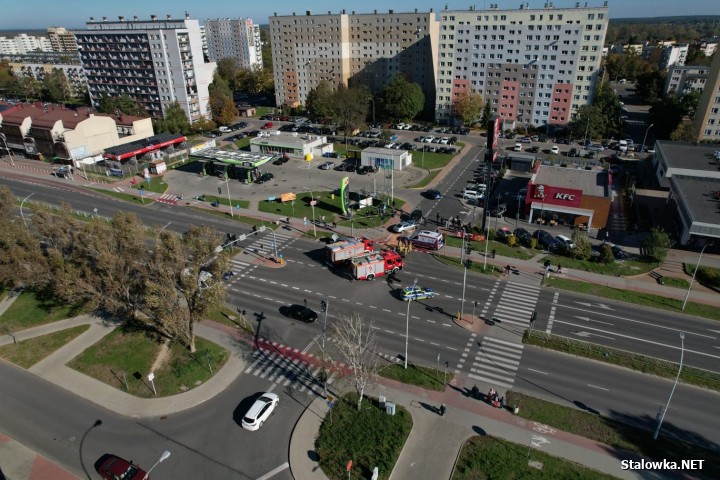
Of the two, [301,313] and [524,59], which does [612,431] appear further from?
[524,59]

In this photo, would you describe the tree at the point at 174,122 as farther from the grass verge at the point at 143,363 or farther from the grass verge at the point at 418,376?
the grass verge at the point at 418,376

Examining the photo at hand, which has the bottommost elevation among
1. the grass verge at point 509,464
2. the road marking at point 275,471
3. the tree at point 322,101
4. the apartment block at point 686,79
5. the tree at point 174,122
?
the road marking at point 275,471

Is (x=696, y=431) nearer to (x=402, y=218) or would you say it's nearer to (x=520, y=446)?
(x=520, y=446)

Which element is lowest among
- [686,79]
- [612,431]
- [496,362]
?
[612,431]

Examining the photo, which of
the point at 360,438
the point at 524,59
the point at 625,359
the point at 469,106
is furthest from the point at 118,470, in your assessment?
the point at 524,59

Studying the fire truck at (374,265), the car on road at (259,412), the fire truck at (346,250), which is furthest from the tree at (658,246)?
the car on road at (259,412)

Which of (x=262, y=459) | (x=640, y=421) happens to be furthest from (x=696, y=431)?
(x=262, y=459)
